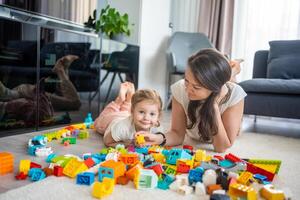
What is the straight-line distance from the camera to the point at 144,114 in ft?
4.55

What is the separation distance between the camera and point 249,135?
1975 millimetres

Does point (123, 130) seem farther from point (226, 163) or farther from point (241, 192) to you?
point (241, 192)

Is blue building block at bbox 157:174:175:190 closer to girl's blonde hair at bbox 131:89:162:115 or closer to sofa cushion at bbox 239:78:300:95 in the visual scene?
girl's blonde hair at bbox 131:89:162:115

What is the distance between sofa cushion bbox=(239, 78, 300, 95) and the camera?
76.9 inches

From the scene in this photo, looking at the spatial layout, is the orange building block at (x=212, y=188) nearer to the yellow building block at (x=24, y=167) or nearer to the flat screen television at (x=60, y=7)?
the yellow building block at (x=24, y=167)

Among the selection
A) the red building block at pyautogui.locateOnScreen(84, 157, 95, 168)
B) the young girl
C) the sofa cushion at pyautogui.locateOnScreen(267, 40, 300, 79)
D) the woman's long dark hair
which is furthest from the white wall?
the red building block at pyautogui.locateOnScreen(84, 157, 95, 168)

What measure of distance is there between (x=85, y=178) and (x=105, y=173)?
0.06m

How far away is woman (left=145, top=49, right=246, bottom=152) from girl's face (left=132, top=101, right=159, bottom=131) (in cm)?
7

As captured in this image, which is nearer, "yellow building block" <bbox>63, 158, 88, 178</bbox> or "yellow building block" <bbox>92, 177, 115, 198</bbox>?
"yellow building block" <bbox>92, 177, 115, 198</bbox>

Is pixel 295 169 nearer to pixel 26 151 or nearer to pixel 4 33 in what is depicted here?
pixel 26 151

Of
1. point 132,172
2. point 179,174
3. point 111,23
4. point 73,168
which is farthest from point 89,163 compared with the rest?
point 111,23

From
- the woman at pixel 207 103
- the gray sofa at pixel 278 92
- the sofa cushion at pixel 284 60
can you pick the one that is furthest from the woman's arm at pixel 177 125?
the sofa cushion at pixel 284 60

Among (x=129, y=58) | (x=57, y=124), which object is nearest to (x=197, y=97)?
(x=57, y=124)

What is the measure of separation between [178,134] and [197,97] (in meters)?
0.31
